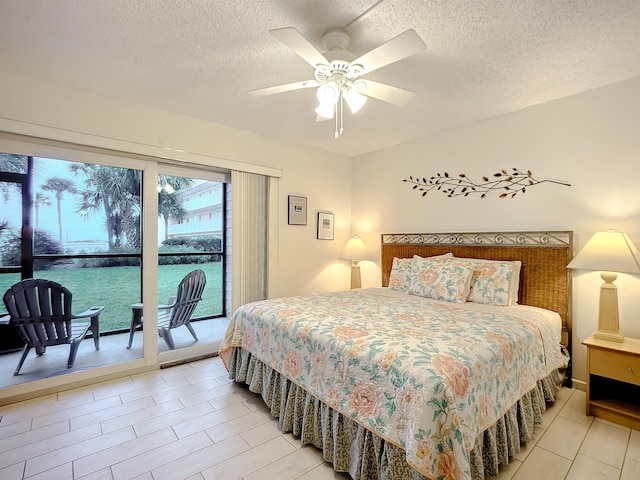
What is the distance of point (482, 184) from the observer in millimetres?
3162

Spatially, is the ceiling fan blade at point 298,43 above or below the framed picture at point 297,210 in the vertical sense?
above

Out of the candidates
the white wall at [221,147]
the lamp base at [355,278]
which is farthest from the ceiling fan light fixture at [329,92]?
the lamp base at [355,278]

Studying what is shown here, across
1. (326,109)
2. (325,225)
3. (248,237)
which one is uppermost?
(326,109)

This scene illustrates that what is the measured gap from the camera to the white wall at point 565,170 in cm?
237

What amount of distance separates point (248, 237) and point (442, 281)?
2.08 metres

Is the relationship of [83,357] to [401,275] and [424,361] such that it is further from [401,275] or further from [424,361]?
[401,275]

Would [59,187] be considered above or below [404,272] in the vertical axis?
above

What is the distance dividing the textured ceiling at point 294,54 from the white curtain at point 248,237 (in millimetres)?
851

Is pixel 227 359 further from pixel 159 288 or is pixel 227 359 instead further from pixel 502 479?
pixel 502 479

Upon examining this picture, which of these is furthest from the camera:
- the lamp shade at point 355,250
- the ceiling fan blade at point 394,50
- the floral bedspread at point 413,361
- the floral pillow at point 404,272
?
the lamp shade at point 355,250

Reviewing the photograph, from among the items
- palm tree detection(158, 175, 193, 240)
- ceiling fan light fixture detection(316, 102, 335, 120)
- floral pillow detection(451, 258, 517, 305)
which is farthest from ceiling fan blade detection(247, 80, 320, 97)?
floral pillow detection(451, 258, 517, 305)

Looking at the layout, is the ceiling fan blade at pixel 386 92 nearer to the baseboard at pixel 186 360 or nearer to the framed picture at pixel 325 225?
the framed picture at pixel 325 225

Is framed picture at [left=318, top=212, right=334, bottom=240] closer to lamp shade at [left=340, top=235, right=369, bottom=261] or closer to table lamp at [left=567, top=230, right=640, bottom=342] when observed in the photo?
lamp shade at [left=340, top=235, right=369, bottom=261]

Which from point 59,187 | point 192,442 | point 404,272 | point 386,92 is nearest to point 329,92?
point 386,92
